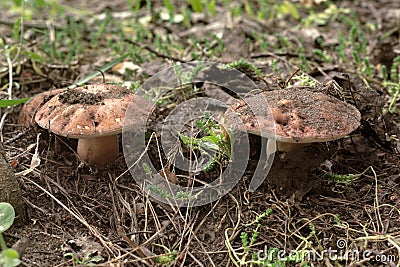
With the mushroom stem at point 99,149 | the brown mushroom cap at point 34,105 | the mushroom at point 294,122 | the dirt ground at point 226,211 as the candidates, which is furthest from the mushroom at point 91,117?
the mushroom at point 294,122

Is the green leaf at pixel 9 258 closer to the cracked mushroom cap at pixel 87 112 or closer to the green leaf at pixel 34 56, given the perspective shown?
the cracked mushroom cap at pixel 87 112

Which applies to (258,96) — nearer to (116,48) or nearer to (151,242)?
(151,242)

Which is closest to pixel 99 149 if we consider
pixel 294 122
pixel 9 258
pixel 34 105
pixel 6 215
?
pixel 34 105

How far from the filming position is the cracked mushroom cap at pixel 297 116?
228 cm

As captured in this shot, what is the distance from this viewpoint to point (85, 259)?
2217 mm

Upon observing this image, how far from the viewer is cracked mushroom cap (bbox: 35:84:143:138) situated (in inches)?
97.9

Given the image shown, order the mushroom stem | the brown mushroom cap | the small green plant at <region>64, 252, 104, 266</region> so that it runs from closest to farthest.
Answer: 1. the small green plant at <region>64, 252, 104, 266</region>
2. the mushroom stem
3. the brown mushroom cap

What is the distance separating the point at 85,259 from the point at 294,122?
49.2 inches

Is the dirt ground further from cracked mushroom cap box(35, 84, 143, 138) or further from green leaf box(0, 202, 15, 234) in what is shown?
cracked mushroom cap box(35, 84, 143, 138)

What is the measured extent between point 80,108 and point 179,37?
307 centimetres

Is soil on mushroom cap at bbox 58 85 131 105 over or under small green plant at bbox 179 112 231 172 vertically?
over

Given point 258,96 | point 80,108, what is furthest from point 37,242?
point 258,96

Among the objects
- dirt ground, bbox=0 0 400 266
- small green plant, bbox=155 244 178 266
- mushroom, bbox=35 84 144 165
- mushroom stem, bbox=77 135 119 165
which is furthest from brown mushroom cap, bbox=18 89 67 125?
small green plant, bbox=155 244 178 266

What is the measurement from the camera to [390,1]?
655cm
